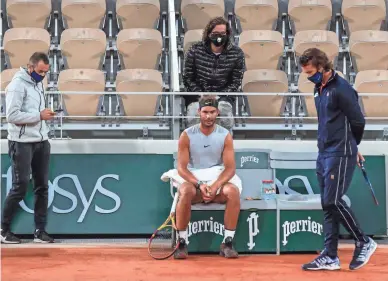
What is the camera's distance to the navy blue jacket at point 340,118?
5.28 metres

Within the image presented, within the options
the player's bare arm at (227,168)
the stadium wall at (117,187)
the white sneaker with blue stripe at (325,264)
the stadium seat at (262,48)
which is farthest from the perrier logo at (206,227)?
the stadium seat at (262,48)

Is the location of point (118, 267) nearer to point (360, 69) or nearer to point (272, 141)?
point (272, 141)

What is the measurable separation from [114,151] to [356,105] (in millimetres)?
2563

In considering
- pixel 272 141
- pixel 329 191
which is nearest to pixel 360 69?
pixel 272 141

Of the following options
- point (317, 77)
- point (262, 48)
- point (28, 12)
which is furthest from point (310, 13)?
point (317, 77)

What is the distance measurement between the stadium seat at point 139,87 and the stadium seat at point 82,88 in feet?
0.75

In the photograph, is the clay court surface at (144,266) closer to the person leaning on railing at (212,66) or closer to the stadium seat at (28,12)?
the person leaning on railing at (212,66)

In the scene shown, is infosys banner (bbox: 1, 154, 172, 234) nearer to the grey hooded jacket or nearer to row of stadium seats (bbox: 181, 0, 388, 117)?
the grey hooded jacket

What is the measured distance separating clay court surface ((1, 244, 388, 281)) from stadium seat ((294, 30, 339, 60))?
8.87 ft

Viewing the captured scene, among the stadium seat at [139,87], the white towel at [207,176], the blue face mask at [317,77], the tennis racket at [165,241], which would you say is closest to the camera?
the blue face mask at [317,77]

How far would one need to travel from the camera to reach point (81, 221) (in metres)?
7.01

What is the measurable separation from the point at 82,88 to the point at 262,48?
203 cm

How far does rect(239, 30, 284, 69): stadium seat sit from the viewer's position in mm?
8312

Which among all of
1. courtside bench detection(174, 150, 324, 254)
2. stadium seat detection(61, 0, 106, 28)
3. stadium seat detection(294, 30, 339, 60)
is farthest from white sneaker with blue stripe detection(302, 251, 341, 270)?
stadium seat detection(61, 0, 106, 28)
